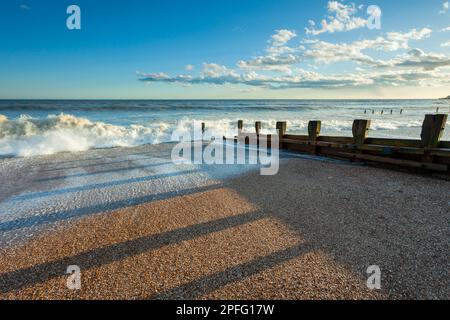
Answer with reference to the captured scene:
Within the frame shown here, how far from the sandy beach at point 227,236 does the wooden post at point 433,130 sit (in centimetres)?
80

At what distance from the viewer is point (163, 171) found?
705cm

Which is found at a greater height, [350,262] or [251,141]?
[251,141]

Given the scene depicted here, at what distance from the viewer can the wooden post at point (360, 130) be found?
6938 mm

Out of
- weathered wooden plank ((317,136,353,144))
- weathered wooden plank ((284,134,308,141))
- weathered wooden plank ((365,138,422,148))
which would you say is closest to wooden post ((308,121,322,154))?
weathered wooden plank ((317,136,353,144))

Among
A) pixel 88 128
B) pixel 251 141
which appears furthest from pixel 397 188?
pixel 88 128

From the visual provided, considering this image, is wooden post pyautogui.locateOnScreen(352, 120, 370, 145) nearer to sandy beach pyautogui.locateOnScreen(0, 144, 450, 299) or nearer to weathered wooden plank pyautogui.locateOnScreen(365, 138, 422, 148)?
weathered wooden plank pyautogui.locateOnScreen(365, 138, 422, 148)

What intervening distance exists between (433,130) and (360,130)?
1652 millimetres

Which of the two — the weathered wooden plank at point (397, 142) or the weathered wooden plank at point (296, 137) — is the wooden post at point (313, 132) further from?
the weathered wooden plank at point (397, 142)

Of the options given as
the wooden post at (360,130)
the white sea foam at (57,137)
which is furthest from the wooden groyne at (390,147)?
the white sea foam at (57,137)

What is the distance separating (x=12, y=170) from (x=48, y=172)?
4.18 feet

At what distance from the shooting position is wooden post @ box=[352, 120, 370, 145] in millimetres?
6938

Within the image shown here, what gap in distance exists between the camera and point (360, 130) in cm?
702

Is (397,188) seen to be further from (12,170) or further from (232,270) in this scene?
(12,170)

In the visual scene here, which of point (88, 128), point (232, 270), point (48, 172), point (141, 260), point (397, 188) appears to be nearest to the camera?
point (232, 270)
